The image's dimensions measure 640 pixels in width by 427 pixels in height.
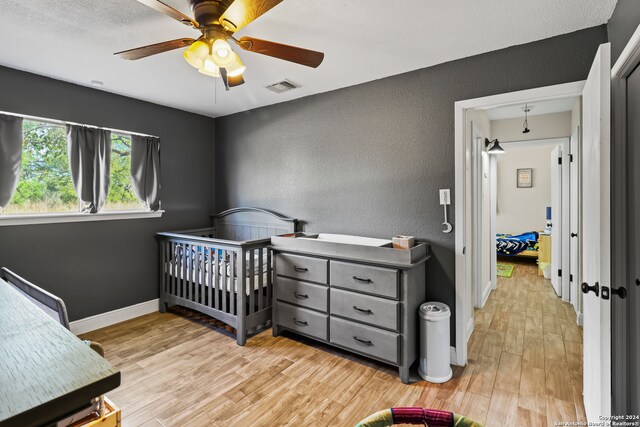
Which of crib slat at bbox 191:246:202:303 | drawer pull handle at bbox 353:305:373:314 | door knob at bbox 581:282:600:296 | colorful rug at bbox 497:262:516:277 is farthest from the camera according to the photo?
colorful rug at bbox 497:262:516:277

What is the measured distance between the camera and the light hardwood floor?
2.04m

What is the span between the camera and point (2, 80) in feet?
8.93

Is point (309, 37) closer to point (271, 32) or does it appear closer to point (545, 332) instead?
point (271, 32)

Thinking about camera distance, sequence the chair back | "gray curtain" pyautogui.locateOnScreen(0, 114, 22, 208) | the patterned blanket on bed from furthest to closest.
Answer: the patterned blanket on bed
"gray curtain" pyautogui.locateOnScreen(0, 114, 22, 208)
the chair back

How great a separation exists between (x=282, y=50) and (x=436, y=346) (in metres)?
2.21

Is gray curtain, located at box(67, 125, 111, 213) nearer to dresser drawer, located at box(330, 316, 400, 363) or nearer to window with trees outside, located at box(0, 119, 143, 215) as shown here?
window with trees outside, located at box(0, 119, 143, 215)

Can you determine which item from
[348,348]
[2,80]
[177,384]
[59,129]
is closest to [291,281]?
[348,348]

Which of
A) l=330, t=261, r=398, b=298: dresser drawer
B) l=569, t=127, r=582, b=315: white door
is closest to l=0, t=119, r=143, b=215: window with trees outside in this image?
l=330, t=261, r=398, b=298: dresser drawer

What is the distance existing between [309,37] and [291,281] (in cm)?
197

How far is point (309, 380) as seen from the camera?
2.40 metres

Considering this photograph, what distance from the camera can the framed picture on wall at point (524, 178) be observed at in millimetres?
6922

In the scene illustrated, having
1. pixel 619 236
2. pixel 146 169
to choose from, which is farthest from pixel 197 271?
pixel 619 236

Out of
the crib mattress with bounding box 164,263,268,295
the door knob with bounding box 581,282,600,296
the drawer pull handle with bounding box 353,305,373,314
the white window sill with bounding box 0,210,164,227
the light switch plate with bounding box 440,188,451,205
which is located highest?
the light switch plate with bounding box 440,188,451,205

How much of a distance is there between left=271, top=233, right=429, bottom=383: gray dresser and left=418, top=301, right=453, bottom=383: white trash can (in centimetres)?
10
